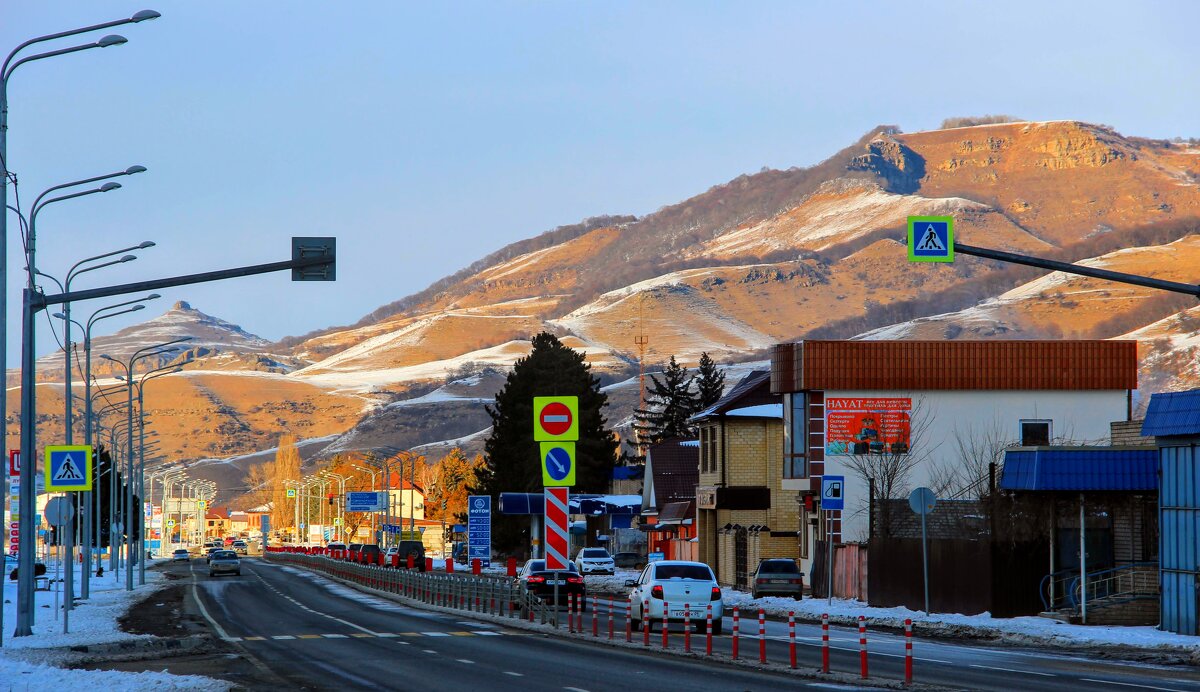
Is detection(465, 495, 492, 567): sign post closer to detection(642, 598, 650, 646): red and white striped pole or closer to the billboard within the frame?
the billboard

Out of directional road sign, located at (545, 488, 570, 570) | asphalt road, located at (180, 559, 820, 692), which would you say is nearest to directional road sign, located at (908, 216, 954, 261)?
asphalt road, located at (180, 559, 820, 692)

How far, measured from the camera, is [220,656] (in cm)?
3070

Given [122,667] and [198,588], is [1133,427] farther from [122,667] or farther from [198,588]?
[198,588]

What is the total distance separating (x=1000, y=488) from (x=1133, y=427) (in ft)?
23.6

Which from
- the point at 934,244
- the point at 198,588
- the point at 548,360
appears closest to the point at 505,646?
the point at 934,244

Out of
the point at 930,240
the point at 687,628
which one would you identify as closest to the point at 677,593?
the point at 687,628

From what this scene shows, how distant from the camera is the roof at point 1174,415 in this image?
32.5 metres

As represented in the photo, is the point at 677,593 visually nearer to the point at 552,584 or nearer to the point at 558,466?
the point at 558,466

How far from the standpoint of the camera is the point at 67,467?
118 ft

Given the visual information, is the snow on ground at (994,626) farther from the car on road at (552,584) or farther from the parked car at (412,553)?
the parked car at (412,553)

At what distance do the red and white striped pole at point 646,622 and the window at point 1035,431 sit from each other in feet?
102

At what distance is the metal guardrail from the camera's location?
43.0 m

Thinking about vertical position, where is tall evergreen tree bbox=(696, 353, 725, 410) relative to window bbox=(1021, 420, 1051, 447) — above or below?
above

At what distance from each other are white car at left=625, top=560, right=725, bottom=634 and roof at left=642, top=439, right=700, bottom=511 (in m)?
57.2
